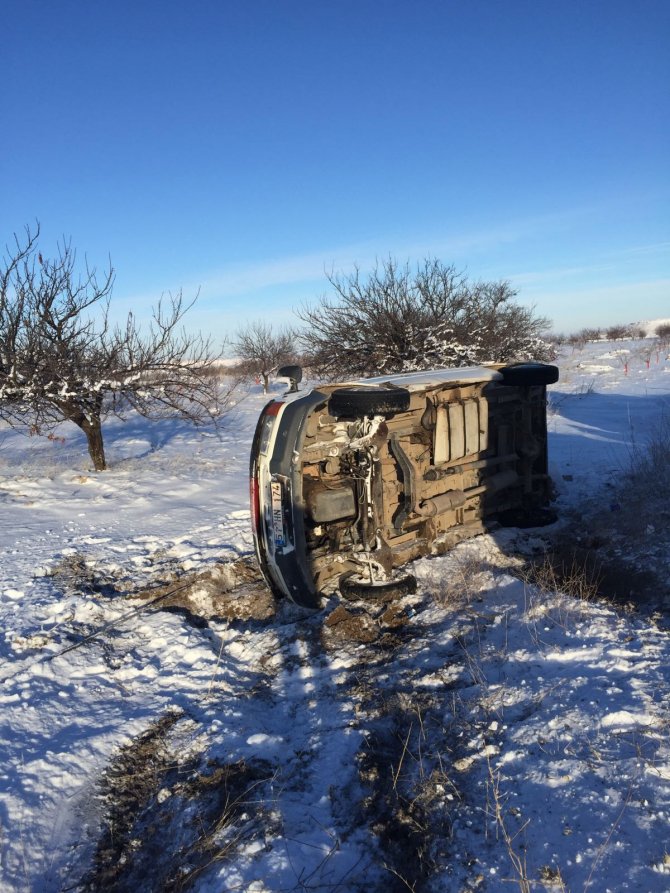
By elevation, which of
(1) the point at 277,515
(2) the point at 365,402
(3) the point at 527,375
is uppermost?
(3) the point at 527,375

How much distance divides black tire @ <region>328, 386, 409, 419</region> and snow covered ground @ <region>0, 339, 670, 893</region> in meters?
1.64

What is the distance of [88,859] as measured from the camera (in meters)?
2.42

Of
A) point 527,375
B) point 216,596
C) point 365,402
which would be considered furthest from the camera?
point 527,375

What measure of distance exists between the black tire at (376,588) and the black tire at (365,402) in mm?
1457

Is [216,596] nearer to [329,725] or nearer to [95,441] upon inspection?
[329,725]

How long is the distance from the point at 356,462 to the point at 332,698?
1.97 m

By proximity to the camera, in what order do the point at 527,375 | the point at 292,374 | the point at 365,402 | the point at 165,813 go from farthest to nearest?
the point at 527,375, the point at 292,374, the point at 365,402, the point at 165,813

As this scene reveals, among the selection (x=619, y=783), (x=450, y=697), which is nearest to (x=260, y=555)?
(x=450, y=697)

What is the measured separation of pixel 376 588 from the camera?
15.0 feet

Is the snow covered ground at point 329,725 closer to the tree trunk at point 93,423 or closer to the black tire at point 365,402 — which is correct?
the black tire at point 365,402

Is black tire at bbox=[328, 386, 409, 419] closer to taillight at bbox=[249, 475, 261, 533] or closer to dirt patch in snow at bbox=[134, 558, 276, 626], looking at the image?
taillight at bbox=[249, 475, 261, 533]

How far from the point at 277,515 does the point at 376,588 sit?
105 centimetres

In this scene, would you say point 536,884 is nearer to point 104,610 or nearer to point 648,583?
point 648,583

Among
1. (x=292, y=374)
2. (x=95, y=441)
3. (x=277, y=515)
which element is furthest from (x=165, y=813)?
(x=95, y=441)
